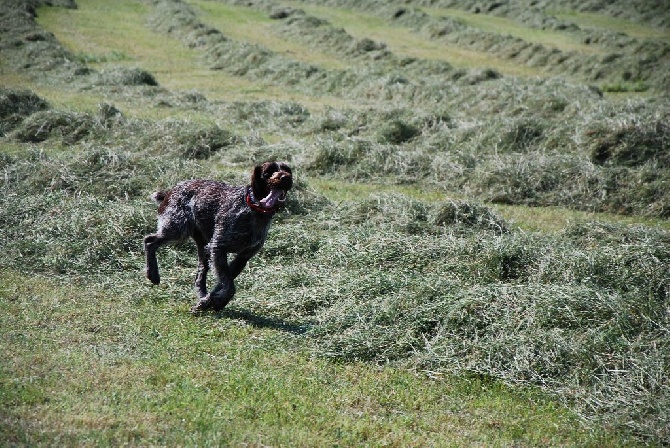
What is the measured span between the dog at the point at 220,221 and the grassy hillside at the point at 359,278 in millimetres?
393

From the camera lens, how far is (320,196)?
12.6m

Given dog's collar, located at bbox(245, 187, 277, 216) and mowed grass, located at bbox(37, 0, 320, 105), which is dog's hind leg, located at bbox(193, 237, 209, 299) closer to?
dog's collar, located at bbox(245, 187, 277, 216)

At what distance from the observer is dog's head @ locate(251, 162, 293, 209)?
797 cm

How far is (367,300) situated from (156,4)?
3961cm

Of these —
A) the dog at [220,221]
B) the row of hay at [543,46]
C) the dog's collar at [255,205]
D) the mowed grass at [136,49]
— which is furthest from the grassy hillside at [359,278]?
the row of hay at [543,46]

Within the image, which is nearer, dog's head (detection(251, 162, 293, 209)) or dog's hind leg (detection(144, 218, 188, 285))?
dog's head (detection(251, 162, 293, 209))

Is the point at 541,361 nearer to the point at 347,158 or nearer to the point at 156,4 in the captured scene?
the point at 347,158

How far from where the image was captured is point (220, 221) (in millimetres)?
8430

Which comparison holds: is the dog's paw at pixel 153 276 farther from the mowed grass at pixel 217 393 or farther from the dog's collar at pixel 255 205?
the dog's collar at pixel 255 205

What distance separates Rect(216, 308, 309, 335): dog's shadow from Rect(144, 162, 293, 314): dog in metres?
0.18

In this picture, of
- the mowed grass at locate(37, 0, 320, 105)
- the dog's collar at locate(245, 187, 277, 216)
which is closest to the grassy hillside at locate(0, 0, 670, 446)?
the dog's collar at locate(245, 187, 277, 216)

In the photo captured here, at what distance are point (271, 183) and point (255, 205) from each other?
1.05 ft

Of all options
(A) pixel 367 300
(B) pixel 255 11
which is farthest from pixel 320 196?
(B) pixel 255 11

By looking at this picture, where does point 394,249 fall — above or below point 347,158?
above
